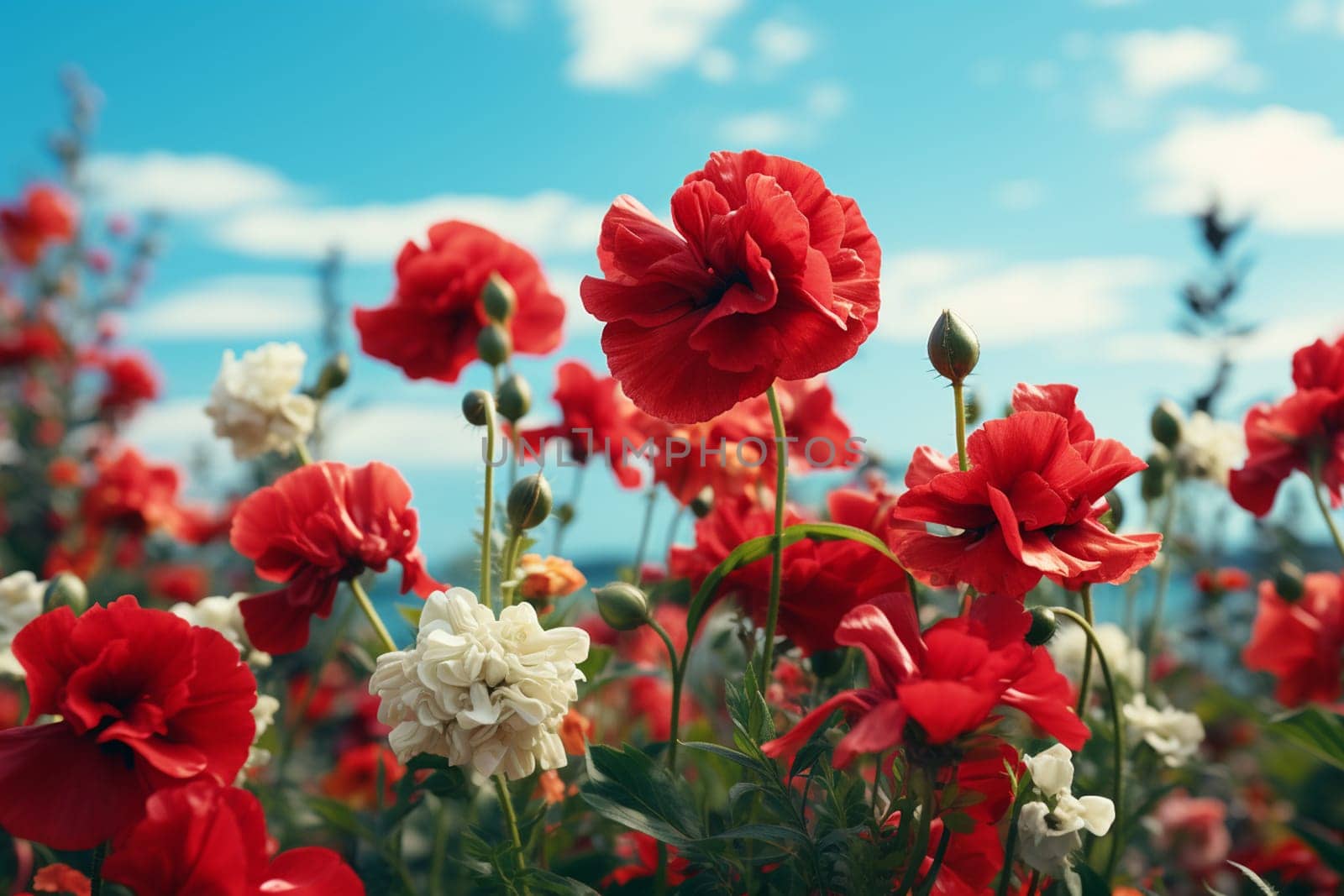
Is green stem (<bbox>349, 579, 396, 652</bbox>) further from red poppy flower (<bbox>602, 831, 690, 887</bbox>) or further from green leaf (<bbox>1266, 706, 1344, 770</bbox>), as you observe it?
green leaf (<bbox>1266, 706, 1344, 770</bbox>)

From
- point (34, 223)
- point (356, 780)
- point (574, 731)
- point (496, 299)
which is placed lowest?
point (356, 780)

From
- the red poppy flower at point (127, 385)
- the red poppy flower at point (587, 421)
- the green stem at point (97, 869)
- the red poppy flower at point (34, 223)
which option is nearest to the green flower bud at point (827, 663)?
the red poppy flower at point (587, 421)

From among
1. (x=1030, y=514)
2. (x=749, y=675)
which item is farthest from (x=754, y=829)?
(x=1030, y=514)

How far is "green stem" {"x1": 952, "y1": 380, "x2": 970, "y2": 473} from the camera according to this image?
59 centimetres

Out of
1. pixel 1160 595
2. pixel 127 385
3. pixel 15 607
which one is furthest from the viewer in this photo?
pixel 127 385

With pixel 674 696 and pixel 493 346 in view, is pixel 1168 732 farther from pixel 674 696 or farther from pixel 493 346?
pixel 493 346

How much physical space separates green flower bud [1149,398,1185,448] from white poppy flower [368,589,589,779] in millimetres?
629

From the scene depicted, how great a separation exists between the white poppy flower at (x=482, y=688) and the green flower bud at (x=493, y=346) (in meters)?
0.33

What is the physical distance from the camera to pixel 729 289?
57 centimetres

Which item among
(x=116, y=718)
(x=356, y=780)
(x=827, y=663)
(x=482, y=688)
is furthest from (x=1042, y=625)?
(x=356, y=780)

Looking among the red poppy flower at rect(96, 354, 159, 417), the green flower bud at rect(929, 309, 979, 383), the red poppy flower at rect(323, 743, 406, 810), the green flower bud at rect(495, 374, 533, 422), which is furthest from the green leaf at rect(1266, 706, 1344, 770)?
the red poppy flower at rect(96, 354, 159, 417)

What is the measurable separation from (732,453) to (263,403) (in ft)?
1.48

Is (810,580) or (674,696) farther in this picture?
(810,580)

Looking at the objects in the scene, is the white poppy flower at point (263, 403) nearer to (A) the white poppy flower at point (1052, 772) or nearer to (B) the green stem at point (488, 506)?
(B) the green stem at point (488, 506)
